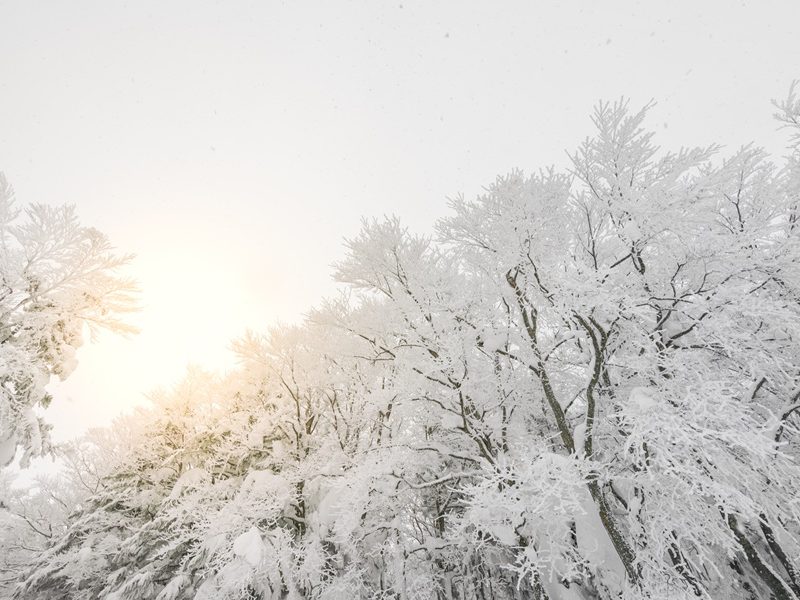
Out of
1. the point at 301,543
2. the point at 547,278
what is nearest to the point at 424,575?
the point at 301,543

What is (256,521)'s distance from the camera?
27.2ft

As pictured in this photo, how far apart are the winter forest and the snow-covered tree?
0.05 metres

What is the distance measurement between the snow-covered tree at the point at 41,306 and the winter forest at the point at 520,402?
0.15 ft

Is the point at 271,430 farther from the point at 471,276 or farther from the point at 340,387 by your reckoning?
the point at 471,276

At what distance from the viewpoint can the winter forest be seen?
4.88 m

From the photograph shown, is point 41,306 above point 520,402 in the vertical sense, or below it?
above

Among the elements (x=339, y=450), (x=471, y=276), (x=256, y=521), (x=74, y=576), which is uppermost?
(x=471, y=276)

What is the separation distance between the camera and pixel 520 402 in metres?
7.41

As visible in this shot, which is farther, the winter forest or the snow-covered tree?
the snow-covered tree

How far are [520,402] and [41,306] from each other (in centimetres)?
981

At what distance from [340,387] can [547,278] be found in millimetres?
7762

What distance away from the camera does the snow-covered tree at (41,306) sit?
6930 mm

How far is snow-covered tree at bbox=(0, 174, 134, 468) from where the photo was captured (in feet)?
22.7

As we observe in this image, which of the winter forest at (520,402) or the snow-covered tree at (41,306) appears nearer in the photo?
the winter forest at (520,402)
